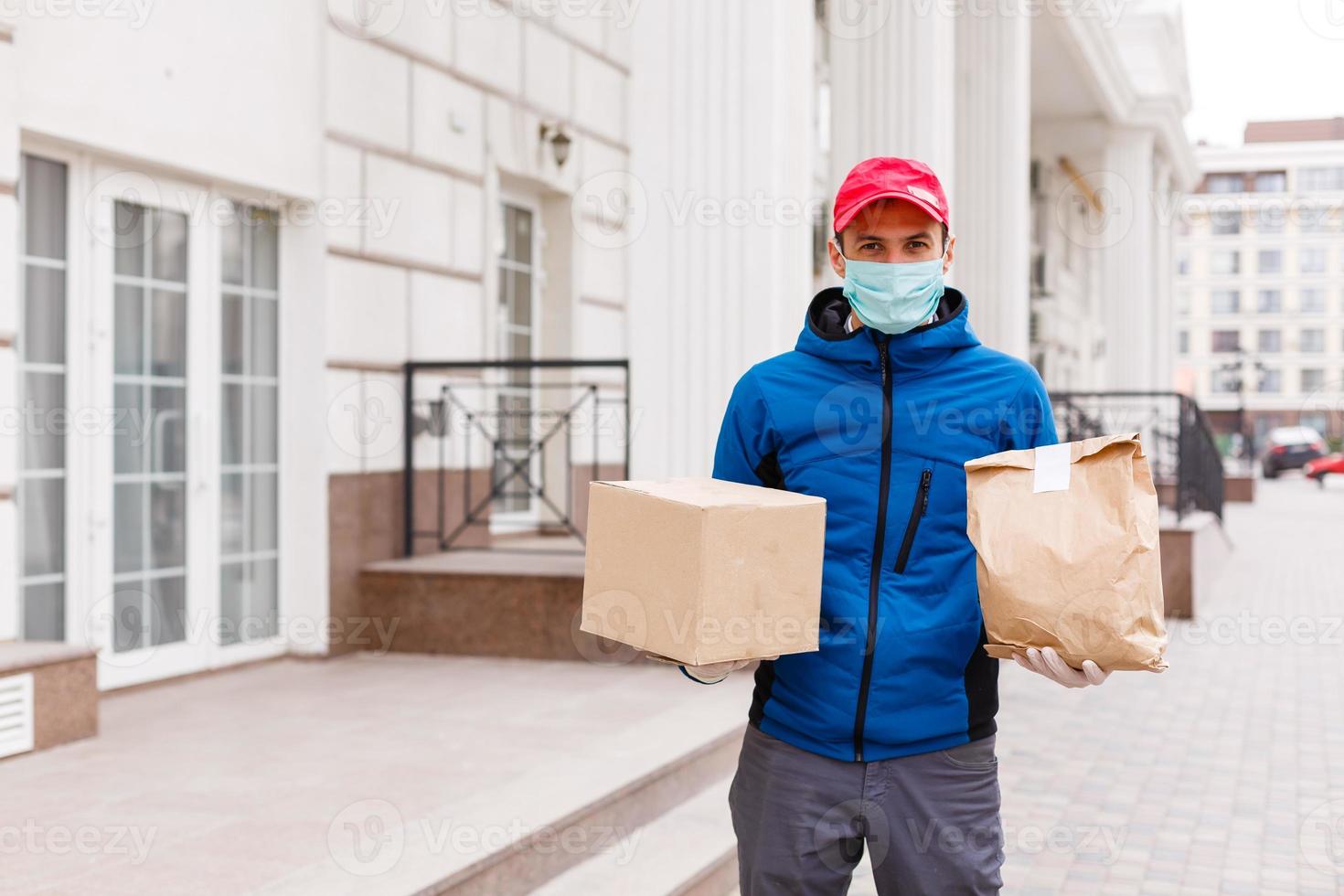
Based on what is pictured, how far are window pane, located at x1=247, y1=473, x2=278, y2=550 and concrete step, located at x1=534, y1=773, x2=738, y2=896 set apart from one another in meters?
3.26

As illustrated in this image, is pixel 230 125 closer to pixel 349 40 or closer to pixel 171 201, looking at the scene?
pixel 171 201

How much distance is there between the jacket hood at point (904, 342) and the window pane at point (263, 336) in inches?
209

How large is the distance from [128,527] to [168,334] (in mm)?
925

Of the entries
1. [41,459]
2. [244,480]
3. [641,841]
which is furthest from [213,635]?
[641,841]

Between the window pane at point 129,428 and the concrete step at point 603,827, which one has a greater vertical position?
the window pane at point 129,428

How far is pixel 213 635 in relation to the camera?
21.6 ft

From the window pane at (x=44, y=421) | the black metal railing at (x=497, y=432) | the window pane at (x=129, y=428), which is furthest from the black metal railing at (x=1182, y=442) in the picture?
the window pane at (x=44, y=421)

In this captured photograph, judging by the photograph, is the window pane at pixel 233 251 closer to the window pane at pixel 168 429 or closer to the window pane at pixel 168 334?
the window pane at pixel 168 334

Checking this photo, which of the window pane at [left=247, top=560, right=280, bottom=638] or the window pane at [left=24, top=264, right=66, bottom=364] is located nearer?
the window pane at [left=24, top=264, right=66, bottom=364]

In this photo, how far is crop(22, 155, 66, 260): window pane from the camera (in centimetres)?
561

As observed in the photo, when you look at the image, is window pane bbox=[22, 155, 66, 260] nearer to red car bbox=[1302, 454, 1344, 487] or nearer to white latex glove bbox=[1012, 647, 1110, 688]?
white latex glove bbox=[1012, 647, 1110, 688]

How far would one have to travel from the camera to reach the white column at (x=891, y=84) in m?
8.72

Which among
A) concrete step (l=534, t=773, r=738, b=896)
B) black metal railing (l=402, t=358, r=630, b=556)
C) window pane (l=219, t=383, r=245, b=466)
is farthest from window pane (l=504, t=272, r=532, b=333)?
concrete step (l=534, t=773, r=738, b=896)

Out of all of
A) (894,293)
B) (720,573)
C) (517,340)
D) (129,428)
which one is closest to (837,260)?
(894,293)
